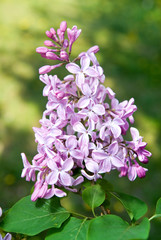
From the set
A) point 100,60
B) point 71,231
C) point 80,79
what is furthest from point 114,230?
point 100,60

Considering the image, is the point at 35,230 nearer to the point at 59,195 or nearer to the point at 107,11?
the point at 59,195

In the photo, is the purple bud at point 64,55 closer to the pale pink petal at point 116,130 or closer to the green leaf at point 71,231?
the pale pink petal at point 116,130

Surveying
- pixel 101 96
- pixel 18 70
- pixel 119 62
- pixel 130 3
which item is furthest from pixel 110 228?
pixel 130 3

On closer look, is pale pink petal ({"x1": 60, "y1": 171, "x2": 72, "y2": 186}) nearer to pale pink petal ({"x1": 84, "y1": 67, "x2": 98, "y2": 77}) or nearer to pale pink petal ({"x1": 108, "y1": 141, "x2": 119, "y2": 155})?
pale pink petal ({"x1": 108, "y1": 141, "x2": 119, "y2": 155})

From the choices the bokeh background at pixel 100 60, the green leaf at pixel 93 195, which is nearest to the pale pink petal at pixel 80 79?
the green leaf at pixel 93 195

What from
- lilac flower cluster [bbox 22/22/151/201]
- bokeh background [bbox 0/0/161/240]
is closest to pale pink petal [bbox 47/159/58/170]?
lilac flower cluster [bbox 22/22/151/201]

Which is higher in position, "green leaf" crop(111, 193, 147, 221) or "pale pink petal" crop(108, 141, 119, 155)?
"pale pink petal" crop(108, 141, 119, 155)

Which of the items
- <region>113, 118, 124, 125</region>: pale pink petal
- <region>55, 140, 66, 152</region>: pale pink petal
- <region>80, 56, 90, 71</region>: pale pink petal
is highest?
<region>80, 56, 90, 71</region>: pale pink petal
